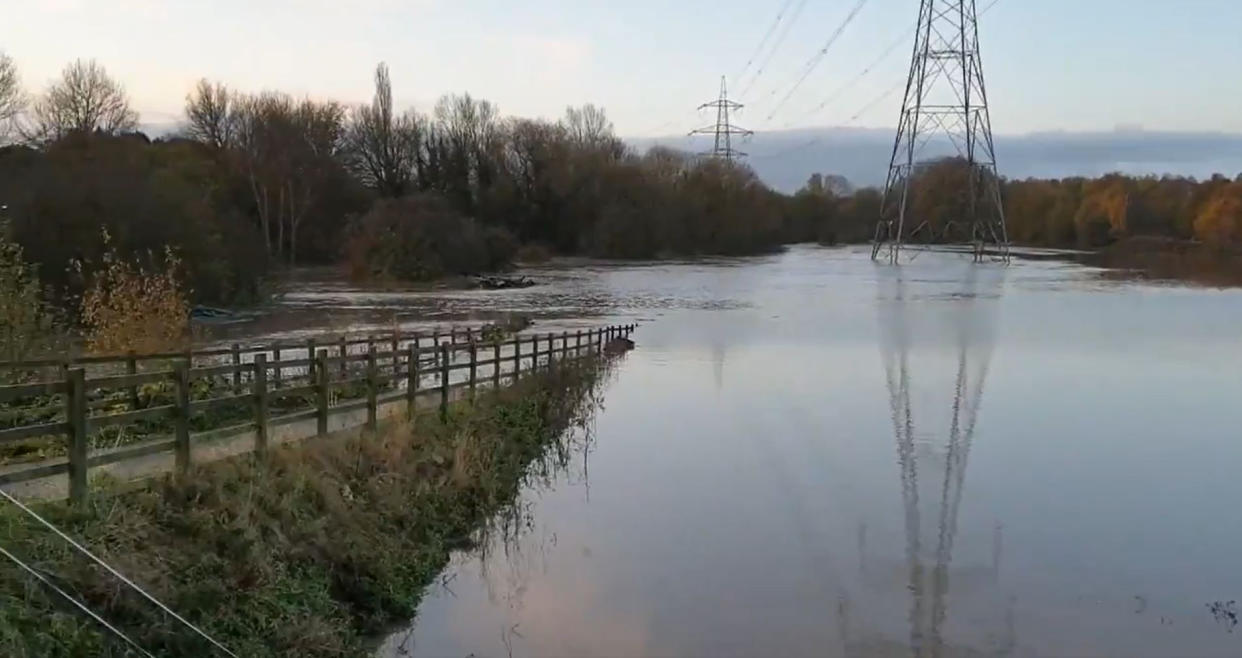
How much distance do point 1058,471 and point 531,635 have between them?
8.87 meters

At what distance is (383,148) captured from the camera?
98.4 m

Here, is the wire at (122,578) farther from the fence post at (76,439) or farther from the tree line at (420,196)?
the tree line at (420,196)

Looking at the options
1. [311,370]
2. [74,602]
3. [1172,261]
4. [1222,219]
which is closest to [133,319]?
[311,370]

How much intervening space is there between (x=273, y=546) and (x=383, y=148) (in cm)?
9229

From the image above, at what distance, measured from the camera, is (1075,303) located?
45688mm

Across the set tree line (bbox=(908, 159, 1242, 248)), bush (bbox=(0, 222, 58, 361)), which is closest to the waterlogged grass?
bush (bbox=(0, 222, 58, 361))

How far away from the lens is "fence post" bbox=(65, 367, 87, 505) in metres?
8.18

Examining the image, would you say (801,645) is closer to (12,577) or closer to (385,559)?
(385,559)

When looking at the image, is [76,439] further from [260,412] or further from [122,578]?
[260,412]

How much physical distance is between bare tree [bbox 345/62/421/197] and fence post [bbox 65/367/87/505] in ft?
294

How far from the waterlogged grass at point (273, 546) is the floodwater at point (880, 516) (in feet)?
1.81

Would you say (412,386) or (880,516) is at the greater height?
(412,386)

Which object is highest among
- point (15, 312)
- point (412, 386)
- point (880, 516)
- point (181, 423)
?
point (15, 312)

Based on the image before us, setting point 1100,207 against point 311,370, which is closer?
point 311,370
